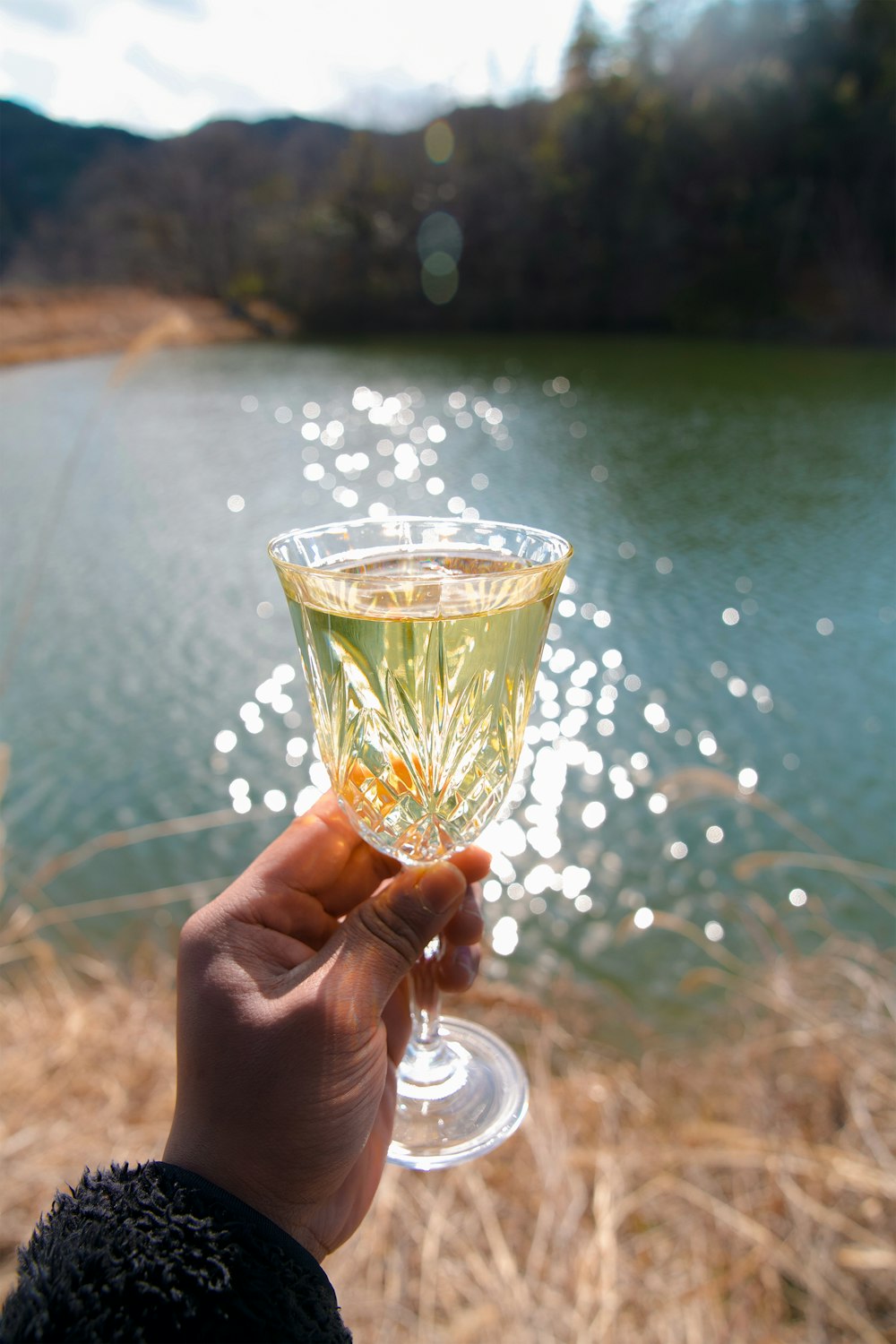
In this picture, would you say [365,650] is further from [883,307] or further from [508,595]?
[883,307]

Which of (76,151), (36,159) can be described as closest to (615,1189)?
(36,159)

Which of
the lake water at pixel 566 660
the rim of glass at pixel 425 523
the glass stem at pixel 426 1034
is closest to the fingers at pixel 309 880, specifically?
the glass stem at pixel 426 1034

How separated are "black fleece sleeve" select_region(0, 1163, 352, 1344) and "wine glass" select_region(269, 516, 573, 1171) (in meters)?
0.24

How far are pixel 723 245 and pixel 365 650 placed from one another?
2322cm

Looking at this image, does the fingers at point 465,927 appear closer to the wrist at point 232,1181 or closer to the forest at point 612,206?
the wrist at point 232,1181

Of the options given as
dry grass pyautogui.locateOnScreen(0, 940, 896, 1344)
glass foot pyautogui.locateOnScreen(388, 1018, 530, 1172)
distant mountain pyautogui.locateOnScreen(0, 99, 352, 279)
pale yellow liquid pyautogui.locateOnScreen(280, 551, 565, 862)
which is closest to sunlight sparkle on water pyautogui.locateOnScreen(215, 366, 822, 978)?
dry grass pyautogui.locateOnScreen(0, 940, 896, 1344)

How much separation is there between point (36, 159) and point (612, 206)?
13.9 m

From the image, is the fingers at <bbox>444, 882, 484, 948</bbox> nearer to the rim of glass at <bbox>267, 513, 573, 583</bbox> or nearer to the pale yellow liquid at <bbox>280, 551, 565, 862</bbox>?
the pale yellow liquid at <bbox>280, 551, 565, 862</bbox>

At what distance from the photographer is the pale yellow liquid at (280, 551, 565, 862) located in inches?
35.4

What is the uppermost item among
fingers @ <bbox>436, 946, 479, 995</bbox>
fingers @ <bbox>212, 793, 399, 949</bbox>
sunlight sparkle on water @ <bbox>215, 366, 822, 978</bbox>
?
fingers @ <bbox>212, 793, 399, 949</bbox>

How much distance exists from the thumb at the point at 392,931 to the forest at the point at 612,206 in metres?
20.2

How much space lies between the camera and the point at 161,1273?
71 cm

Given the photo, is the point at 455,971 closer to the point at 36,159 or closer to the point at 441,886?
the point at 441,886

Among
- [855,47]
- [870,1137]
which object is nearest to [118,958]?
[870,1137]
